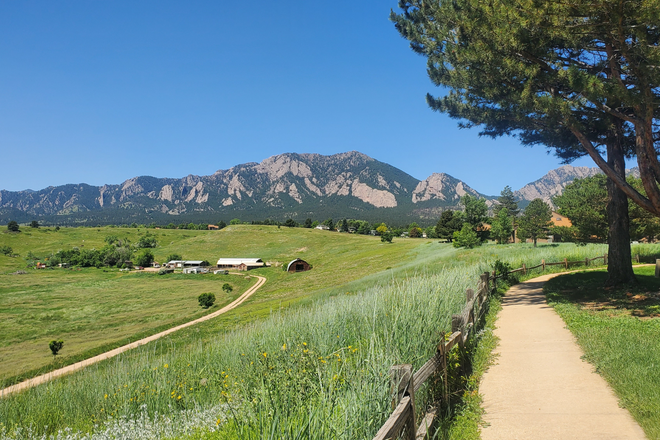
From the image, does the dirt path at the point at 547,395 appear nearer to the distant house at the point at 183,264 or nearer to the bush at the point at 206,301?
the bush at the point at 206,301

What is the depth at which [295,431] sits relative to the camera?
2.84m

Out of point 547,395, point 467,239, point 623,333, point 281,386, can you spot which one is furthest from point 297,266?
point 281,386

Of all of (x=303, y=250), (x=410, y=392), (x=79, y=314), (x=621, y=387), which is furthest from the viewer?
(x=303, y=250)

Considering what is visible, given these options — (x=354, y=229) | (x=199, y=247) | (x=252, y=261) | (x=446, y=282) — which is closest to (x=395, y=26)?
(x=446, y=282)

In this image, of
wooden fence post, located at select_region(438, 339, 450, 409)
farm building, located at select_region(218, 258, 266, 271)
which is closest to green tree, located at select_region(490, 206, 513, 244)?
farm building, located at select_region(218, 258, 266, 271)

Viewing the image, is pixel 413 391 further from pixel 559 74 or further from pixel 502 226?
pixel 502 226

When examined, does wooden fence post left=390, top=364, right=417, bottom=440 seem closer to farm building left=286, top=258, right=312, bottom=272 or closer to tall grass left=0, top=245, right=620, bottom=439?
tall grass left=0, top=245, right=620, bottom=439

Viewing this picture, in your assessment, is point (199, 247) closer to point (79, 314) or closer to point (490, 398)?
point (79, 314)

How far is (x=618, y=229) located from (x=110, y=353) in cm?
2609

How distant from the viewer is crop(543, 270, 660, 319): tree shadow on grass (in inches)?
409

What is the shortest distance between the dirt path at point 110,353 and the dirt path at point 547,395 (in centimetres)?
921

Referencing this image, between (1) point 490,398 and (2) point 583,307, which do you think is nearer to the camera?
(1) point 490,398

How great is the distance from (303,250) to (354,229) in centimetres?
4900

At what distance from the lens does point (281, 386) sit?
3.60m
